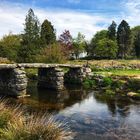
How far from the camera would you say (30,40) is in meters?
69.1

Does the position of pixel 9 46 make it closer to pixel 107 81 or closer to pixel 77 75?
pixel 77 75

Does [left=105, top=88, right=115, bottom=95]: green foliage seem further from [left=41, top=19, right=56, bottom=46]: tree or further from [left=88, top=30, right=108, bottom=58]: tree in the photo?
[left=88, top=30, right=108, bottom=58]: tree

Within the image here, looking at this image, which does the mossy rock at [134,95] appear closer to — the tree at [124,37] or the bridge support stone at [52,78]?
the bridge support stone at [52,78]

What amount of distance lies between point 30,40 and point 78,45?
29355 millimetres

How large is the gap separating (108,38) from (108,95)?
179 feet

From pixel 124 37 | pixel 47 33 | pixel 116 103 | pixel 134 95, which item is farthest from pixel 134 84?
pixel 124 37

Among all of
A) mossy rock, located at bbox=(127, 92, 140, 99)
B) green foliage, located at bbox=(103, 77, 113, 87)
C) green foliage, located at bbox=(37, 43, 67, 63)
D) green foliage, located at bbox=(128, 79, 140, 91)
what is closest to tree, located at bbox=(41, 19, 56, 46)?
green foliage, located at bbox=(37, 43, 67, 63)

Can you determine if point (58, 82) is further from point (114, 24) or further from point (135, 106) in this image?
point (114, 24)

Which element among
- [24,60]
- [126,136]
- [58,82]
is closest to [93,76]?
[58,82]

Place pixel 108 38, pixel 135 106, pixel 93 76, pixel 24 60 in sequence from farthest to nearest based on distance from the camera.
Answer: pixel 108 38 < pixel 24 60 < pixel 93 76 < pixel 135 106

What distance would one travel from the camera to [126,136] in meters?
19.2

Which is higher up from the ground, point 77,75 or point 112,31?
point 112,31

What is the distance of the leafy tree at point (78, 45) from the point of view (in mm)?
95812

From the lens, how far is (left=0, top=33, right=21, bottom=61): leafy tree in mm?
61572
